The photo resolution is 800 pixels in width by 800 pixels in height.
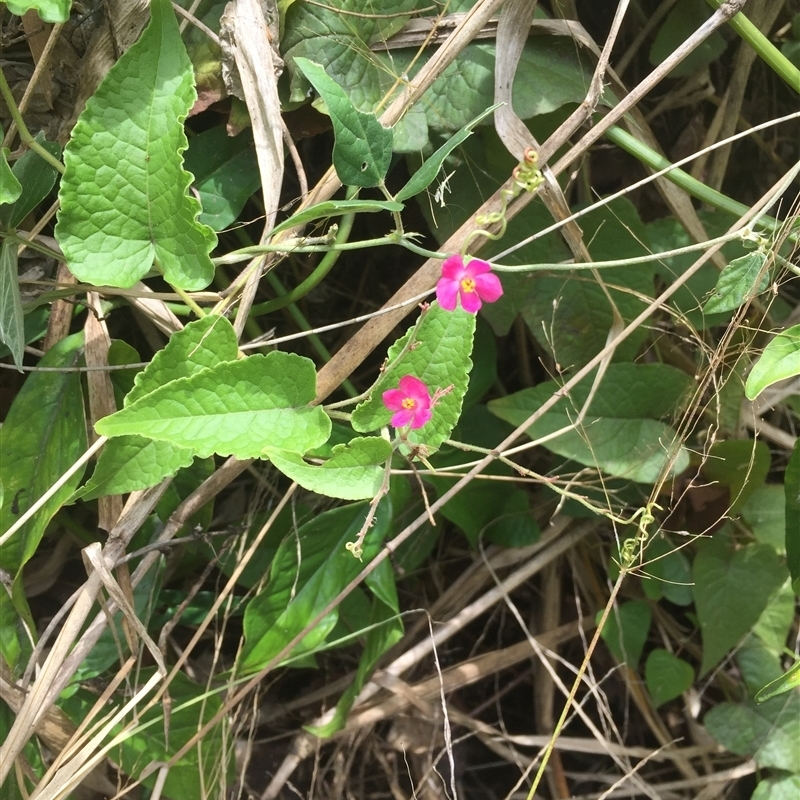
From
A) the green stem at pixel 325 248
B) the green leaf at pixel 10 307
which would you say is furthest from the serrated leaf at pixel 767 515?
the green leaf at pixel 10 307

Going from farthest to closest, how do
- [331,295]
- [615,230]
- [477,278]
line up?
[331,295]
[615,230]
[477,278]

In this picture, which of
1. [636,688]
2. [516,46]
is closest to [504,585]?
[636,688]

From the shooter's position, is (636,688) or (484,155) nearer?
(484,155)

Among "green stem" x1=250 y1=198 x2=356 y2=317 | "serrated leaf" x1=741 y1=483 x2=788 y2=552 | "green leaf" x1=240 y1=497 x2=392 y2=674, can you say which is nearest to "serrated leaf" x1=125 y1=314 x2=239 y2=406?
"green stem" x1=250 y1=198 x2=356 y2=317

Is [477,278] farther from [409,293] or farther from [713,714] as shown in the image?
[713,714]

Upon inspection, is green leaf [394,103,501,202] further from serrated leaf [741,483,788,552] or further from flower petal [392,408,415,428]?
serrated leaf [741,483,788,552]
